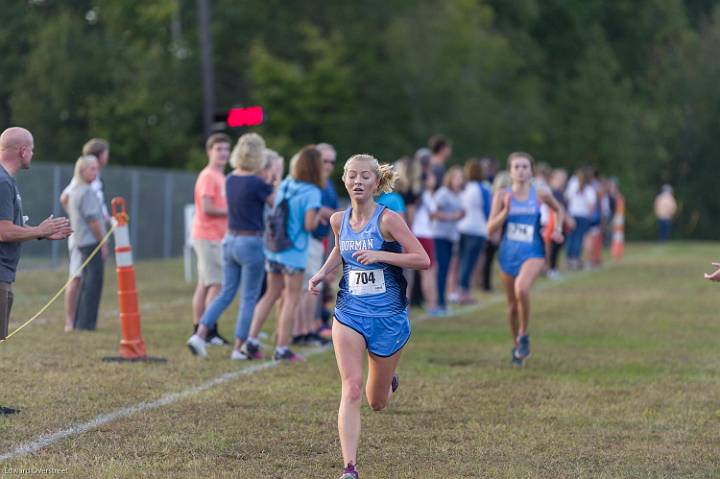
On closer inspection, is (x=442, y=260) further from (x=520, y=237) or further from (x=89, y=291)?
(x=520, y=237)

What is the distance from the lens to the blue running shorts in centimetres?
760

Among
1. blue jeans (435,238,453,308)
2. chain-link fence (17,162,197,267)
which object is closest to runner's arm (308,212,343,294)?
blue jeans (435,238,453,308)

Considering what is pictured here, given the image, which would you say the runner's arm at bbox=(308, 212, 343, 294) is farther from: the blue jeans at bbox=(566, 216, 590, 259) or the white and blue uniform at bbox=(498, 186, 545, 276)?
the blue jeans at bbox=(566, 216, 590, 259)

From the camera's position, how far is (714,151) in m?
63.3

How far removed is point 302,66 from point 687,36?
2371cm

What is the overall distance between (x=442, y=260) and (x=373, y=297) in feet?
36.6

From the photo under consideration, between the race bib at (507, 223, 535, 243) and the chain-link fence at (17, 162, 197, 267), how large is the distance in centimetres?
1512

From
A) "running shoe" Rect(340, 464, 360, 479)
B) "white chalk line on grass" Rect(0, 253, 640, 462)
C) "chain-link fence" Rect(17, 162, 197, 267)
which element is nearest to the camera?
"running shoe" Rect(340, 464, 360, 479)

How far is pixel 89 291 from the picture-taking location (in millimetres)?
14070

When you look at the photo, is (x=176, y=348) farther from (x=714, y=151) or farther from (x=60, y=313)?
(x=714, y=151)

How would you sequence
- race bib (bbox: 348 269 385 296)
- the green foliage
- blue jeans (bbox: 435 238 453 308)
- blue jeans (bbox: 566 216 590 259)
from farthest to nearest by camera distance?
1. the green foliage
2. blue jeans (bbox: 566 216 590 259)
3. blue jeans (bbox: 435 238 453 308)
4. race bib (bbox: 348 269 385 296)

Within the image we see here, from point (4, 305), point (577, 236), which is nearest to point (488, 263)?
point (577, 236)

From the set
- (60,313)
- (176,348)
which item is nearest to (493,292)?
(60,313)

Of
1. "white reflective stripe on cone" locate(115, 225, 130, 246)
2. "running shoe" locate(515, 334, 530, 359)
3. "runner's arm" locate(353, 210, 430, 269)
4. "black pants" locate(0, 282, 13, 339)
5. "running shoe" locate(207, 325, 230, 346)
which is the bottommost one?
"running shoe" locate(207, 325, 230, 346)
